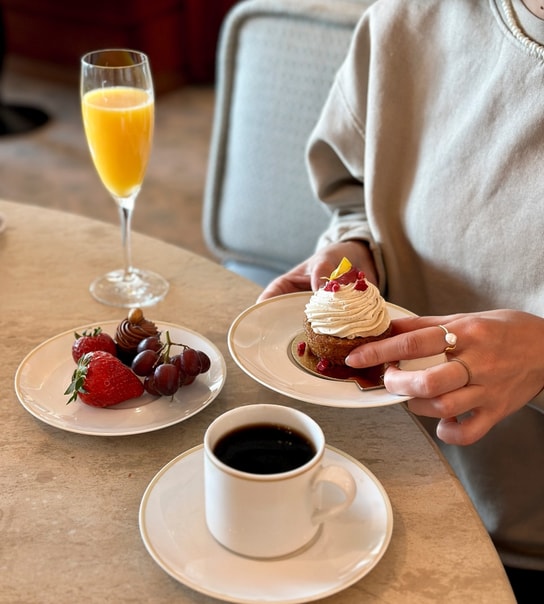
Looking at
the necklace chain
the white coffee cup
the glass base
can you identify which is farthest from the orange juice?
the white coffee cup

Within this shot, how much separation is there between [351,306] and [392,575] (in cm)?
32

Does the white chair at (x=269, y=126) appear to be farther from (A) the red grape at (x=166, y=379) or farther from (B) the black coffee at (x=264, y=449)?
(B) the black coffee at (x=264, y=449)

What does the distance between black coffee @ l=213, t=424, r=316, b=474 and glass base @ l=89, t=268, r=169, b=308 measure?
41 centimetres

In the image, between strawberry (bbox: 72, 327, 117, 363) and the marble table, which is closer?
the marble table

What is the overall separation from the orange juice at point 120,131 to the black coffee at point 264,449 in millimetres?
609

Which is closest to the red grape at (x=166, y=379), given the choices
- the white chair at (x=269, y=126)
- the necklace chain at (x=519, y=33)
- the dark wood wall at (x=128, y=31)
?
the necklace chain at (x=519, y=33)

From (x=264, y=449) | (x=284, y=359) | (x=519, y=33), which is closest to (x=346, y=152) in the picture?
(x=519, y=33)

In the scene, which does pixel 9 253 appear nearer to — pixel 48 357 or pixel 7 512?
pixel 48 357

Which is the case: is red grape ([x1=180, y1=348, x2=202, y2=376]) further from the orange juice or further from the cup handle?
the orange juice

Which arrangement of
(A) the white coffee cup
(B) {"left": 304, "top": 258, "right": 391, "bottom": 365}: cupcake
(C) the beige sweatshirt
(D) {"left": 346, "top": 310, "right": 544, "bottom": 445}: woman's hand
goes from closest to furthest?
(A) the white coffee cup < (D) {"left": 346, "top": 310, "right": 544, "bottom": 445}: woman's hand < (B) {"left": 304, "top": 258, "right": 391, "bottom": 365}: cupcake < (C) the beige sweatshirt

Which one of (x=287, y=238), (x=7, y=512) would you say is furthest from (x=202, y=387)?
(x=287, y=238)

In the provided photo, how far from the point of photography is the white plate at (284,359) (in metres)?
0.78

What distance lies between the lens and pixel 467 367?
0.79 m

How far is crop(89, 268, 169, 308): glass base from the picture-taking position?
104 centimetres
